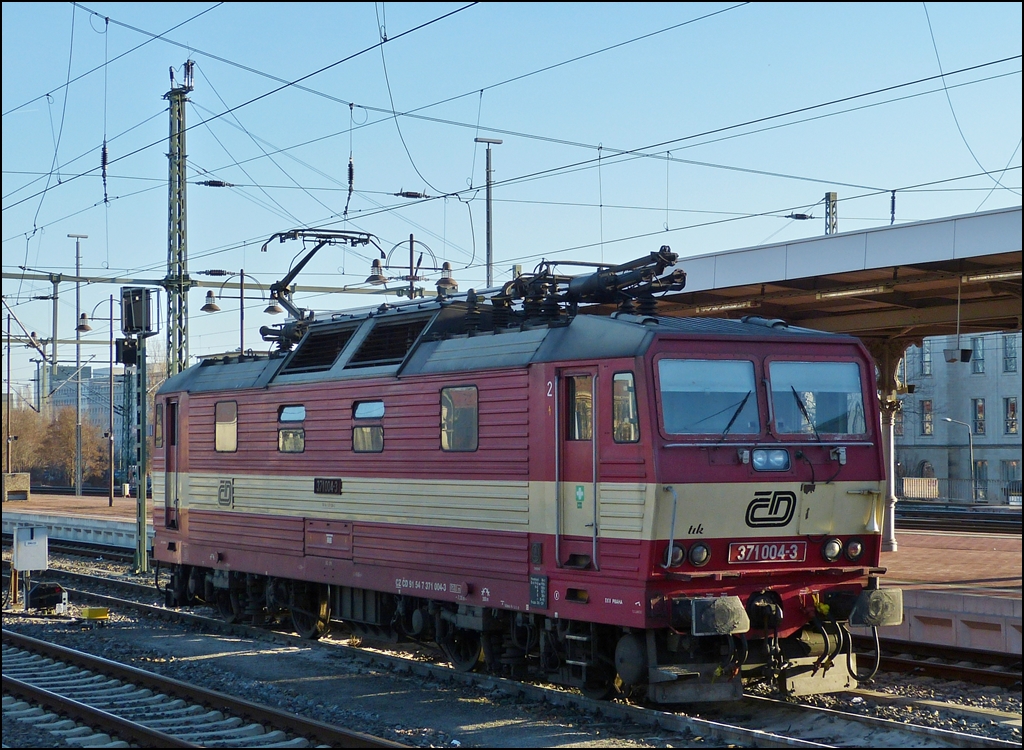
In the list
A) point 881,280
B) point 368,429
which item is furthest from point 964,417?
point 368,429

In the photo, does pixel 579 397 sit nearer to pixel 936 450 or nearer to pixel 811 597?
pixel 811 597

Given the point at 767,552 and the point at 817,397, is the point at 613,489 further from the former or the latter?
the point at 817,397

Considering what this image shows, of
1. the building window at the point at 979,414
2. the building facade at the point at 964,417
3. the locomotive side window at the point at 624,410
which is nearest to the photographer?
the locomotive side window at the point at 624,410

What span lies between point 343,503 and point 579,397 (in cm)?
443

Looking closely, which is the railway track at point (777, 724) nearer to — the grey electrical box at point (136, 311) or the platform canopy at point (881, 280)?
the platform canopy at point (881, 280)

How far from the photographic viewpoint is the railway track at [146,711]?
9.95m

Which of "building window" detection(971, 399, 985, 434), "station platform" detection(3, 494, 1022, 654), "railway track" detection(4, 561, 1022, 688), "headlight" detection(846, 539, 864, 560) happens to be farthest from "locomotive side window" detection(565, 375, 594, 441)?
"building window" detection(971, 399, 985, 434)

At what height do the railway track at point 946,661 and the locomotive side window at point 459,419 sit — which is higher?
the locomotive side window at point 459,419

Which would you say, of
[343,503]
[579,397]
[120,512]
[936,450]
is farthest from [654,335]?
[936,450]

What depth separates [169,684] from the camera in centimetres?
1193

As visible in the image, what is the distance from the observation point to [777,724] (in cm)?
1026

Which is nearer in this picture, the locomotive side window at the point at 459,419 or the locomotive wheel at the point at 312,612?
the locomotive side window at the point at 459,419

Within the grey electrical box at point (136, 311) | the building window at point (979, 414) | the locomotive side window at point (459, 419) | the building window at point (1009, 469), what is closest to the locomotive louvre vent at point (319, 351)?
the locomotive side window at point (459, 419)

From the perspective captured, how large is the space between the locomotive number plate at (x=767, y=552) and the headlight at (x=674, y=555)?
1.77ft
